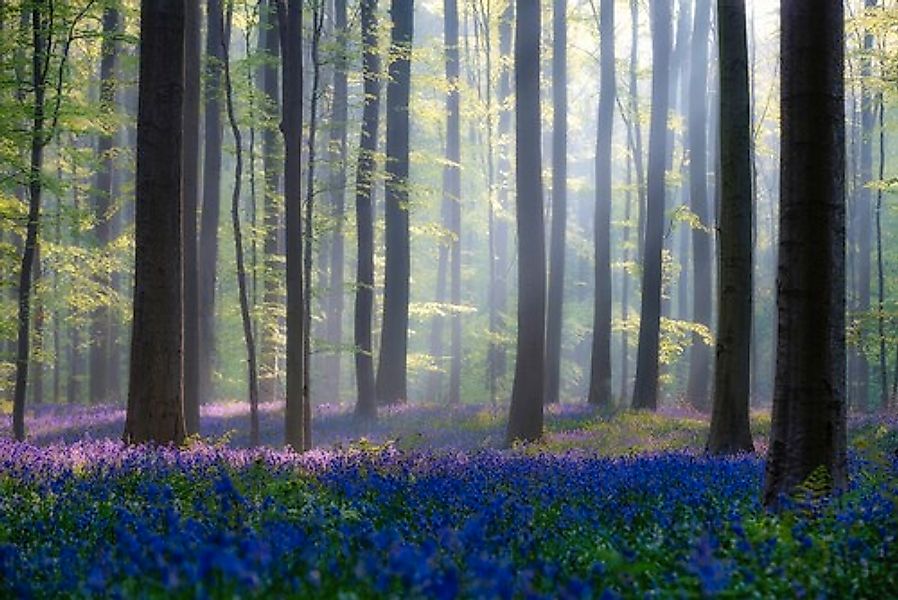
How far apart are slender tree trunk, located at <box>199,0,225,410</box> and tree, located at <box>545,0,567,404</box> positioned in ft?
30.1

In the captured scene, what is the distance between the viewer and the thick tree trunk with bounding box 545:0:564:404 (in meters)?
26.4

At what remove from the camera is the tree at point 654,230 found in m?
24.6

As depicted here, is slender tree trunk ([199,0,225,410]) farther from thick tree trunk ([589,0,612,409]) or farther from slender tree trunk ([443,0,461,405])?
thick tree trunk ([589,0,612,409])

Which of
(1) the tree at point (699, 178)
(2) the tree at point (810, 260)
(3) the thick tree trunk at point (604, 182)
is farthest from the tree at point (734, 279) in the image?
(1) the tree at point (699, 178)

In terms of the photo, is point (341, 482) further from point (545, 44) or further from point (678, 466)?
point (545, 44)

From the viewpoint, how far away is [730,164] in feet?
43.5

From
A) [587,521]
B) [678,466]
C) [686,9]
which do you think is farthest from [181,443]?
[686,9]

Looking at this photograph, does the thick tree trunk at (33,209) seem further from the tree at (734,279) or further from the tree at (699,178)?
the tree at (699,178)

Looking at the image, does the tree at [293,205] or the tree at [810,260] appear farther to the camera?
the tree at [293,205]

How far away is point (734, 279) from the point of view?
13195mm

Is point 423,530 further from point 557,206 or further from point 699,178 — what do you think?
point 699,178

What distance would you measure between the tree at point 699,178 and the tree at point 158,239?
65.0 feet

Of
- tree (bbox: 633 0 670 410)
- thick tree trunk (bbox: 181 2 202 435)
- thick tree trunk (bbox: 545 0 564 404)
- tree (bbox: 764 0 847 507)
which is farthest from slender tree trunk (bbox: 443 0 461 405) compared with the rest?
tree (bbox: 764 0 847 507)

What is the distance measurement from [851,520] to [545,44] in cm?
3669
